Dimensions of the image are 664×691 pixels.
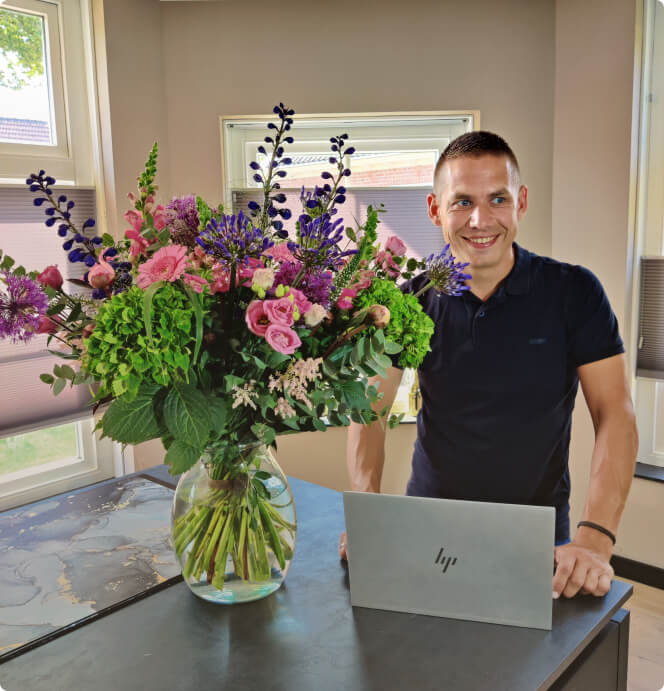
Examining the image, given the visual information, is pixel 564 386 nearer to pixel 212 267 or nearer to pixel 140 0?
pixel 212 267

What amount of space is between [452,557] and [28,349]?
2271 mm

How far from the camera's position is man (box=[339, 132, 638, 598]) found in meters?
1.74

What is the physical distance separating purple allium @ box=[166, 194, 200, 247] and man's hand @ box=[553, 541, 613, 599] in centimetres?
86

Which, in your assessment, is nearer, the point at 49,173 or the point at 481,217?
the point at 481,217

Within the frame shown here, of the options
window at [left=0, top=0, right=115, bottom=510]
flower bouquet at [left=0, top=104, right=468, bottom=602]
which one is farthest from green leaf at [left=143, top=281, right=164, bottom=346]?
window at [left=0, top=0, right=115, bottom=510]

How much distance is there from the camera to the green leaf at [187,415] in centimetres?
100

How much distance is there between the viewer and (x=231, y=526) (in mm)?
1136

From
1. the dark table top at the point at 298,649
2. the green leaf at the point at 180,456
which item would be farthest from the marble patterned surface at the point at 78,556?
the green leaf at the point at 180,456

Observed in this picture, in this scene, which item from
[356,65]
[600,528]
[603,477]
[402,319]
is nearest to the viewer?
[402,319]

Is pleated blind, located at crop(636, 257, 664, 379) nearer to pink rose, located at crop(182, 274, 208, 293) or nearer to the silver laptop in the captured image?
the silver laptop

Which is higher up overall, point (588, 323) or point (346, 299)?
point (346, 299)

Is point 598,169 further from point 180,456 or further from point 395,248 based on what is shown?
point 180,456

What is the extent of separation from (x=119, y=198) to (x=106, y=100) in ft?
1.35

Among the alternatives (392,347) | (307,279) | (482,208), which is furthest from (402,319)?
(482,208)
